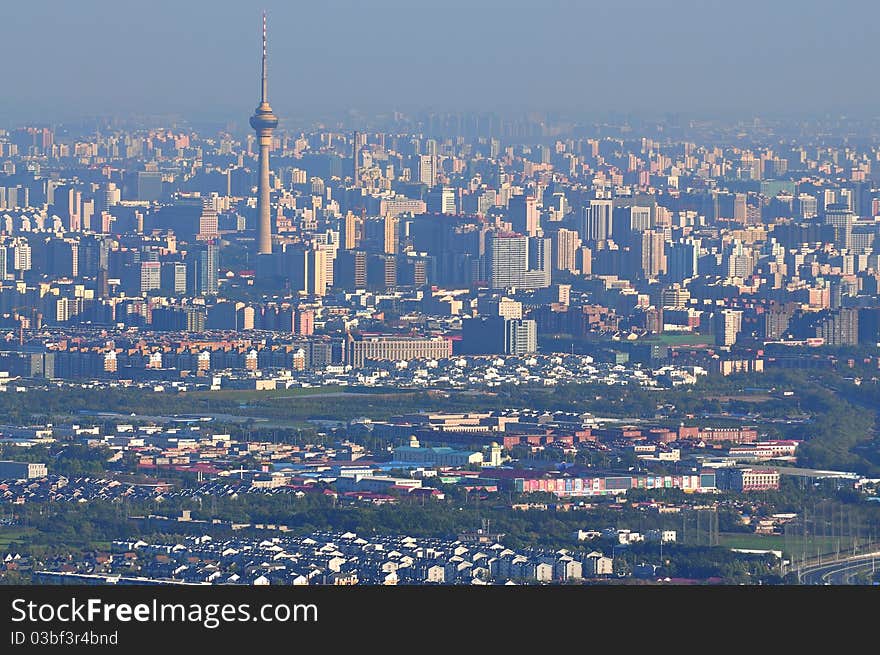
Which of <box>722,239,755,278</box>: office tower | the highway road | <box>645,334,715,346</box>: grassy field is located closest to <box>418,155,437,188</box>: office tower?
<box>722,239,755,278</box>: office tower

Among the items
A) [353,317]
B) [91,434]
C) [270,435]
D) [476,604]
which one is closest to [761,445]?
[270,435]

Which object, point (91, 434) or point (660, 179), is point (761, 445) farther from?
point (660, 179)

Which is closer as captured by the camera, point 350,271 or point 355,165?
point 350,271

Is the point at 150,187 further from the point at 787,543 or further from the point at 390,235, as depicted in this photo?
the point at 787,543

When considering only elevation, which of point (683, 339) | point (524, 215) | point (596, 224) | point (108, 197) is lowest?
point (683, 339)

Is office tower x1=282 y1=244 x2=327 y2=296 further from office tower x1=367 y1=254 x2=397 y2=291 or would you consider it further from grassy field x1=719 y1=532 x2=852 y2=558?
grassy field x1=719 y1=532 x2=852 y2=558

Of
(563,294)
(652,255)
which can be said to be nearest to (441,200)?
(652,255)
